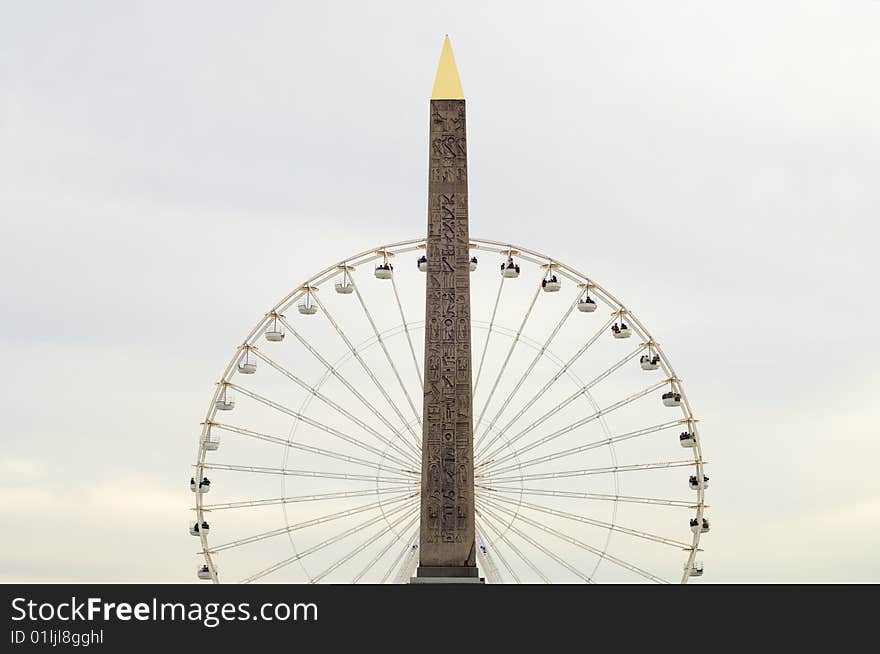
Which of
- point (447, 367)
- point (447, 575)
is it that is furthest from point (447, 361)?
point (447, 575)

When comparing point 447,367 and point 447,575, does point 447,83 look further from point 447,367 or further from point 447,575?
point 447,575

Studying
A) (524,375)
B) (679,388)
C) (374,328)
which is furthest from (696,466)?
(374,328)

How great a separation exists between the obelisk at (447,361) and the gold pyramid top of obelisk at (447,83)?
0.05 feet

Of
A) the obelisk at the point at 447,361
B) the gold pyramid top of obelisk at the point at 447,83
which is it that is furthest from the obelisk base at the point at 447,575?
the gold pyramid top of obelisk at the point at 447,83

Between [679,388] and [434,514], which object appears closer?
[434,514]

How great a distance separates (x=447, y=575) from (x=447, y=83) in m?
7.73

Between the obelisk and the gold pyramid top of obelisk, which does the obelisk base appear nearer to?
the obelisk

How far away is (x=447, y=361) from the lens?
2667 cm

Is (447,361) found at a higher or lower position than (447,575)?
higher

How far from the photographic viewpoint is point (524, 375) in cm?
3509

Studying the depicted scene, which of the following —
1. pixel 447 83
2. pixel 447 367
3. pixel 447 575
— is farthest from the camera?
pixel 447 83

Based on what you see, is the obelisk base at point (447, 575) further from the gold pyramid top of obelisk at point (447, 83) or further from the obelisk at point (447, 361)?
the gold pyramid top of obelisk at point (447, 83)
